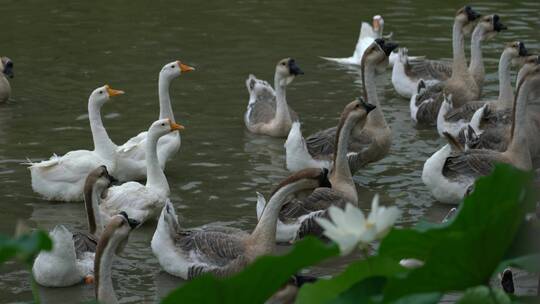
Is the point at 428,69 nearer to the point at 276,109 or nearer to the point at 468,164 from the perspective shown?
the point at 276,109

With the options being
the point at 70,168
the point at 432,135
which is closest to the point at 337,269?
the point at 70,168

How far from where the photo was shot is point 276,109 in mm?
12445

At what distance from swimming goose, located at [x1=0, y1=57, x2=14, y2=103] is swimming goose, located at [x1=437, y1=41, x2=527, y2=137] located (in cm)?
508

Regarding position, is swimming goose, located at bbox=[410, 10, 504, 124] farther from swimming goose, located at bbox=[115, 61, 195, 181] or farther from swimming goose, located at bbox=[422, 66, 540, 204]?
swimming goose, located at bbox=[115, 61, 195, 181]

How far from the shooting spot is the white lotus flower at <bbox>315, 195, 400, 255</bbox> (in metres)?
3.33

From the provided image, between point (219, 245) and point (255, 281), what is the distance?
452 cm

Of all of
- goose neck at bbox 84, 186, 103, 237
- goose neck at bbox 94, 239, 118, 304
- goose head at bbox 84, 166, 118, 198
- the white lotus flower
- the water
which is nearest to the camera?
the white lotus flower

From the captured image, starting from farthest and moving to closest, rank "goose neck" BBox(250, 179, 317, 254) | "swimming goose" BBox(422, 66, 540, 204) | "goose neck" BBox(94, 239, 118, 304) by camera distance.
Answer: "swimming goose" BBox(422, 66, 540, 204) < "goose neck" BBox(250, 179, 317, 254) < "goose neck" BBox(94, 239, 118, 304)

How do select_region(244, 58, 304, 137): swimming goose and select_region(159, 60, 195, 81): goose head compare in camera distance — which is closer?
select_region(159, 60, 195, 81): goose head

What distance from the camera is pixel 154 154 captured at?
32.5ft

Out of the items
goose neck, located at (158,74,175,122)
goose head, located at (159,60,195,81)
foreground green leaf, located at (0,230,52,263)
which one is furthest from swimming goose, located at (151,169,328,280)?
foreground green leaf, located at (0,230,52,263)

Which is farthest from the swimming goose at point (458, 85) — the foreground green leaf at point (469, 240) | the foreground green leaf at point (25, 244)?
the foreground green leaf at point (25, 244)

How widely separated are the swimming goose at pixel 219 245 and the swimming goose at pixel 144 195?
1.12 metres

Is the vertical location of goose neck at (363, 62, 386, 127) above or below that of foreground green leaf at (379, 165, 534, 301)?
below
